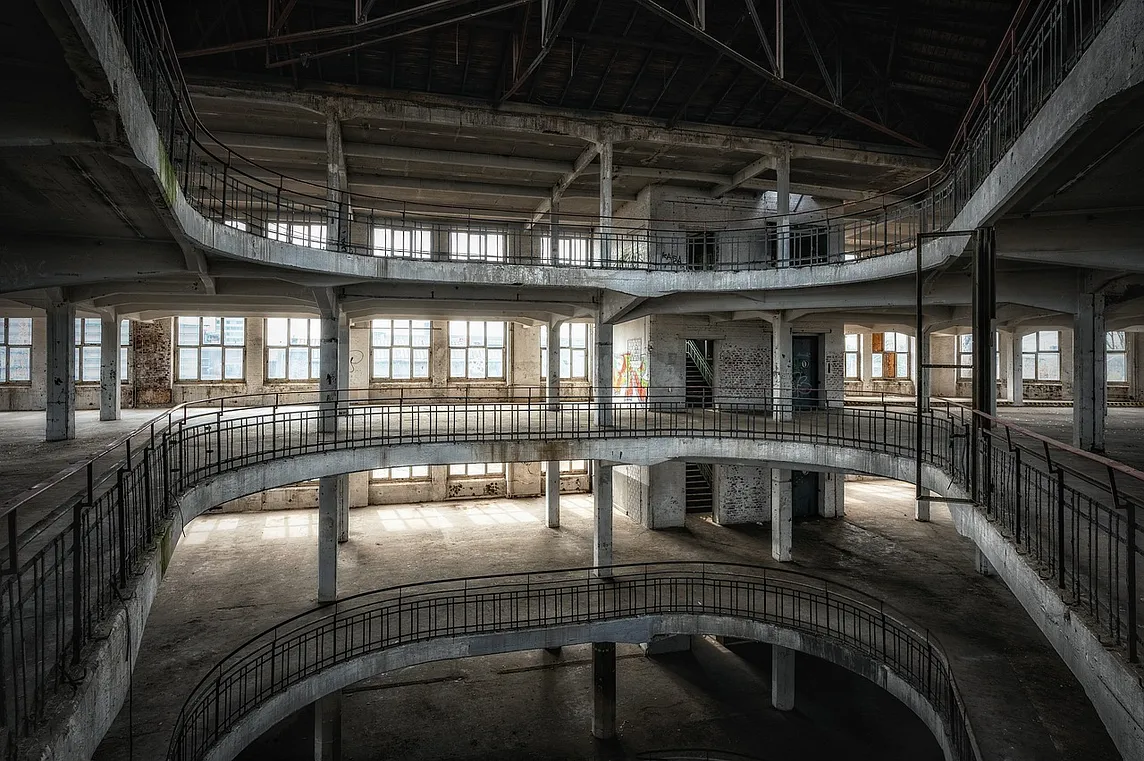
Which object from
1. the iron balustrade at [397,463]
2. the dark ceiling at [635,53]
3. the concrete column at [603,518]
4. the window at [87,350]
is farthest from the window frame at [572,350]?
the window at [87,350]

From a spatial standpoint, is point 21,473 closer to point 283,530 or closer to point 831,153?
point 283,530

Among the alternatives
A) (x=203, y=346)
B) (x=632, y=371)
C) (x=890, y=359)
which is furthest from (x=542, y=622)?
(x=890, y=359)

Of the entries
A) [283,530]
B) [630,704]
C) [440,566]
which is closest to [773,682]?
[630,704]

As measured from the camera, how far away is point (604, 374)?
14.3 meters

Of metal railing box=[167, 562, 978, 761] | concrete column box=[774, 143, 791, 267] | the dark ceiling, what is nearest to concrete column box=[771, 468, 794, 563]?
metal railing box=[167, 562, 978, 761]

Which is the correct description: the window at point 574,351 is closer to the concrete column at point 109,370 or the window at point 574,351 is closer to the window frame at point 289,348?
the window frame at point 289,348

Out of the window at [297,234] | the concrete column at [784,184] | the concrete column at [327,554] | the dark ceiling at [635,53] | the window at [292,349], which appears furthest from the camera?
the window at [292,349]

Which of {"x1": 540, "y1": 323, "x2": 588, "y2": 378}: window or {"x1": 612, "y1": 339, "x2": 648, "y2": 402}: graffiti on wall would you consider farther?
{"x1": 540, "y1": 323, "x2": 588, "y2": 378}: window

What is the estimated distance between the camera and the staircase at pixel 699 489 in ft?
60.2

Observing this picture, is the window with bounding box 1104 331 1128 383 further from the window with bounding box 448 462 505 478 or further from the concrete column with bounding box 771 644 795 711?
the window with bounding box 448 462 505 478

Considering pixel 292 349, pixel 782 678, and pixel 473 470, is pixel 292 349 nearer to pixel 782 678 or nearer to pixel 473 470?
pixel 473 470

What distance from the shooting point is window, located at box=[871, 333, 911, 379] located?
26.1 metres

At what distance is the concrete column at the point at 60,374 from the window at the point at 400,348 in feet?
29.6

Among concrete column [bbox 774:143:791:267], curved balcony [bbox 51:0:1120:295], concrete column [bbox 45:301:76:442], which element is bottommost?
concrete column [bbox 45:301:76:442]
